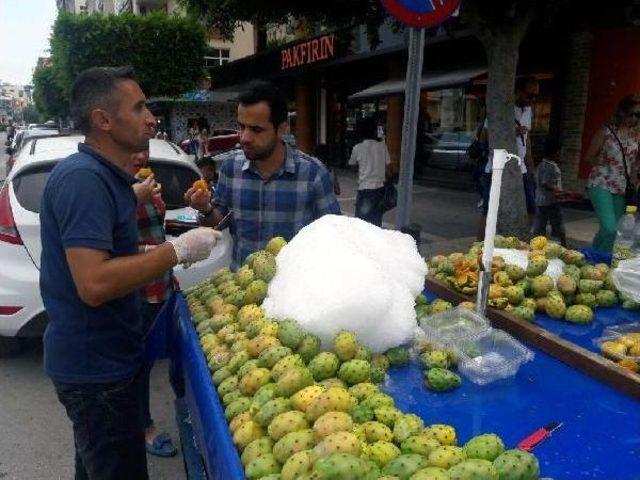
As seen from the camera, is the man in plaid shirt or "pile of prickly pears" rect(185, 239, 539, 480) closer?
"pile of prickly pears" rect(185, 239, 539, 480)

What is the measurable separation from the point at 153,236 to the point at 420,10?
238cm

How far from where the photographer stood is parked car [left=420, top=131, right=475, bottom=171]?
13.4 meters

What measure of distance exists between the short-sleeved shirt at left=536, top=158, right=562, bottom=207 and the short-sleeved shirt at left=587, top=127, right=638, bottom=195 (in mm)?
990

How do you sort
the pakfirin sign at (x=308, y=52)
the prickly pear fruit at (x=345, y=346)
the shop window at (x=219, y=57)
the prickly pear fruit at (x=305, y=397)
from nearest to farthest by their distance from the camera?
the prickly pear fruit at (x=305, y=397)
the prickly pear fruit at (x=345, y=346)
the pakfirin sign at (x=308, y=52)
the shop window at (x=219, y=57)

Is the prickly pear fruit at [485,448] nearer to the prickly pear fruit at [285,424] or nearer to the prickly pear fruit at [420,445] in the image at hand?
the prickly pear fruit at [420,445]

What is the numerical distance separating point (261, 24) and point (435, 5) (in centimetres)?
574

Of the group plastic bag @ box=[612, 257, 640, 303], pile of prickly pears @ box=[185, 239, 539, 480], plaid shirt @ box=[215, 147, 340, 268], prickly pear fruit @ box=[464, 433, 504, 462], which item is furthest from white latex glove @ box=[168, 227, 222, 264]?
plastic bag @ box=[612, 257, 640, 303]

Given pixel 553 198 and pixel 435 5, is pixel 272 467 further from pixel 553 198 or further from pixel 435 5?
pixel 553 198

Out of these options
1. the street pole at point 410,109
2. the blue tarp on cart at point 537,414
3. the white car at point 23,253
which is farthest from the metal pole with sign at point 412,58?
the blue tarp on cart at point 537,414

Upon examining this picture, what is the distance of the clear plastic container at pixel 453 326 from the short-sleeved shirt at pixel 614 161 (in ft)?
13.2

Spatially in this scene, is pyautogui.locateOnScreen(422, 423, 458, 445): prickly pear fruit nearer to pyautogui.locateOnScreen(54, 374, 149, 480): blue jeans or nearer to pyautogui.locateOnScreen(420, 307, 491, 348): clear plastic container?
pyautogui.locateOnScreen(420, 307, 491, 348): clear plastic container

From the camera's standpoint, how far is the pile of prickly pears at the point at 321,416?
148 centimetres

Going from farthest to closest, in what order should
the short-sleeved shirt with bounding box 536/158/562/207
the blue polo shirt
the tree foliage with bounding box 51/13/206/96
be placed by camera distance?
the tree foliage with bounding box 51/13/206/96 < the short-sleeved shirt with bounding box 536/158/562/207 < the blue polo shirt

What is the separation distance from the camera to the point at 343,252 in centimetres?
229
